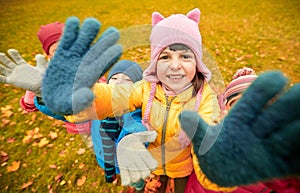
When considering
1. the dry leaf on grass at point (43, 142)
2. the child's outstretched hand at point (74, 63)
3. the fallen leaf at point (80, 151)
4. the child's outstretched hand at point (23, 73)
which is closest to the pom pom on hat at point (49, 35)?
the child's outstretched hand at point (23, 73)

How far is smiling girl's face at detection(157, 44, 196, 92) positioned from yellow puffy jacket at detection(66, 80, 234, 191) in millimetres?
85

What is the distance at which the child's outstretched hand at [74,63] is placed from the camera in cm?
90

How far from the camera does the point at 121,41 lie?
41.8 inches

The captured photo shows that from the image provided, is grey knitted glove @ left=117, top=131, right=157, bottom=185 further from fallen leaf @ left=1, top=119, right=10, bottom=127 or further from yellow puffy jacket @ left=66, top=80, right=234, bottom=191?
fallen leaf @ left=1, top=119, right=10, bottom=127

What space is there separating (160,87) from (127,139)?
1.27 ft

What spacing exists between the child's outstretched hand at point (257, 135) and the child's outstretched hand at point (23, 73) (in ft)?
2.92

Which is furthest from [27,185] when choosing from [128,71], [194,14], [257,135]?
[257,135]

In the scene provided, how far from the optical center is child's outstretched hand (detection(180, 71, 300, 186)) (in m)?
0.60

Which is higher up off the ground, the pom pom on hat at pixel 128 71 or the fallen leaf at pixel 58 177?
the pom pom on hat at pixel 128 71

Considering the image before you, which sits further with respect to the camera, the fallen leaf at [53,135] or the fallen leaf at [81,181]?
the fallen leaf at [53,135]

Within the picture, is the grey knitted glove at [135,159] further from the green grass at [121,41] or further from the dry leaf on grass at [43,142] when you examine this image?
the dry leaf on grass at [43,142]

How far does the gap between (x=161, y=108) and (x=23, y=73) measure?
82cm

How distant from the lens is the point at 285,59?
4.46 m

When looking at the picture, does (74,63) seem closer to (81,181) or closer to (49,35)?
(49,35)
